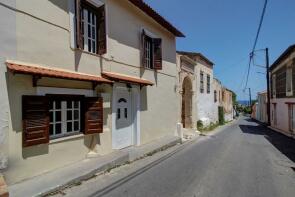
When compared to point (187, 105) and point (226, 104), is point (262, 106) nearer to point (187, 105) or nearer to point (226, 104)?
point (226, 104)

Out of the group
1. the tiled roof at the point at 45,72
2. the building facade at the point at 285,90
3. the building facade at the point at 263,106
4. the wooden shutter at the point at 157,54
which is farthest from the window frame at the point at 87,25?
the building facade at the point at 263,106

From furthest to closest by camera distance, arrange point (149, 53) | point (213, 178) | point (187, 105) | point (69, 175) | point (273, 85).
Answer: point (273, 85) < point (187, 105) < point (149, 53) < point (213, 178) < point (69, 175)

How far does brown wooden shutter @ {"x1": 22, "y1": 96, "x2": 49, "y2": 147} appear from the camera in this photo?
21.4 feet

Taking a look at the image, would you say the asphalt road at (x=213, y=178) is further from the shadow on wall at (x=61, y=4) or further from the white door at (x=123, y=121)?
the shadow on wall at (x=61, y=4)

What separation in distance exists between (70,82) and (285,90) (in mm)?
20987

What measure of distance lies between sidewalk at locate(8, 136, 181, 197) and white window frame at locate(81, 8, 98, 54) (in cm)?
335

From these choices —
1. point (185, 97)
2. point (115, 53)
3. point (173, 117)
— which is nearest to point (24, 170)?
point (115, 53)

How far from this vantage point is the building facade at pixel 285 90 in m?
21.8

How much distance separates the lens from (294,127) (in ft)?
70.0

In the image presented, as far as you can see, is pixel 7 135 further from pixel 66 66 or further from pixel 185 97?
pixel 185 97

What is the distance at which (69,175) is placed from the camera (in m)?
7.02

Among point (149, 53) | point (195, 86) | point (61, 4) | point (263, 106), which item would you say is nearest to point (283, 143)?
point (195, 86)

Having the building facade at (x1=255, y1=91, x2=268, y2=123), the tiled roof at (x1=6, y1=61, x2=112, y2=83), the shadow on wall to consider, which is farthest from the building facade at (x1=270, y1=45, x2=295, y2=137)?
the shadow on wall

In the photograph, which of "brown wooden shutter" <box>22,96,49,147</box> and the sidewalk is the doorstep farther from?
"brown wooden shutter" <box>22,96,49,147</box>
